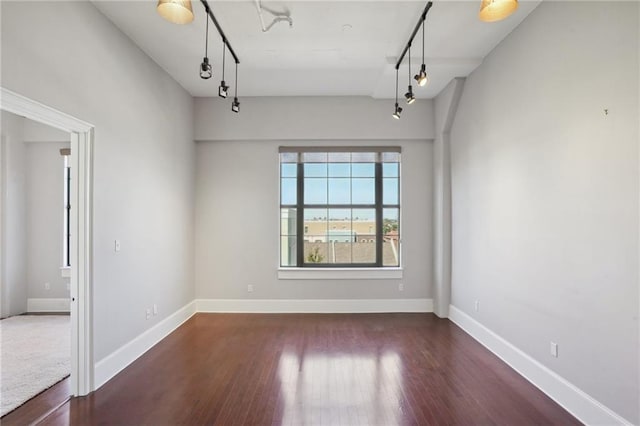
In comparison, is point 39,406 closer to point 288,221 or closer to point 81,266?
point 81,266

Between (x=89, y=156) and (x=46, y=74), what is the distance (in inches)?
25.9

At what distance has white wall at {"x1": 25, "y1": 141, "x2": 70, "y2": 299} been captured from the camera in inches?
201

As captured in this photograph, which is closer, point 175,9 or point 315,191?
point 175,9

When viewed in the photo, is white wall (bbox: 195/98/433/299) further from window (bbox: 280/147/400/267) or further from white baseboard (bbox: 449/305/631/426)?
white baseboard (bbox: 449/305/631/426)

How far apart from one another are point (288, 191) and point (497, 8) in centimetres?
368

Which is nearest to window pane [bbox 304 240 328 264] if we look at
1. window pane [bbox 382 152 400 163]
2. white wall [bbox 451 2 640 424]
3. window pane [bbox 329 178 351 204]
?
window pane [bbox 329 178 351 204]

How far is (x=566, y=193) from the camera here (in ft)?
8.32

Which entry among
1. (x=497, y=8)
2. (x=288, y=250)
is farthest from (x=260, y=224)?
(x=497, y=8)

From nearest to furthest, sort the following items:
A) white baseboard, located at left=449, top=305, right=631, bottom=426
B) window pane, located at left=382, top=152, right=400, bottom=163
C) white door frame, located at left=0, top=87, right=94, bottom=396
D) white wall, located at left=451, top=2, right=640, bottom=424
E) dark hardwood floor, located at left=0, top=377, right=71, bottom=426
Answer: white wall, located at left=451, top=2, right=640, bottom=424 < white baseboard, located at left=449, top=305, right=631, bottom=426 < dark hardwood floor, located at left=0, top=377, right=71, bottom=426 < white door frame, located at left=0, top=87, right=94, bottom=396 < window pane, located at left=382, top=152, right=400, bottom=163

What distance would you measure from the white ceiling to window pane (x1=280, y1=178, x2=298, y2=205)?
1421 millimetres

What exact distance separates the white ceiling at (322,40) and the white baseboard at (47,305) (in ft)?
12.4

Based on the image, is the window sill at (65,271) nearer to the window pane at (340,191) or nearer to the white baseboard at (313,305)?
the white baseboard at (313,305)

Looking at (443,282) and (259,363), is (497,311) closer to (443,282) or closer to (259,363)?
(443,282)

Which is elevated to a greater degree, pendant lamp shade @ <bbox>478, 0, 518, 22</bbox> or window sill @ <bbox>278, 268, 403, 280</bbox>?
pendant lamp shade @ <bbox>478, 0, 518, 22</bbox>
